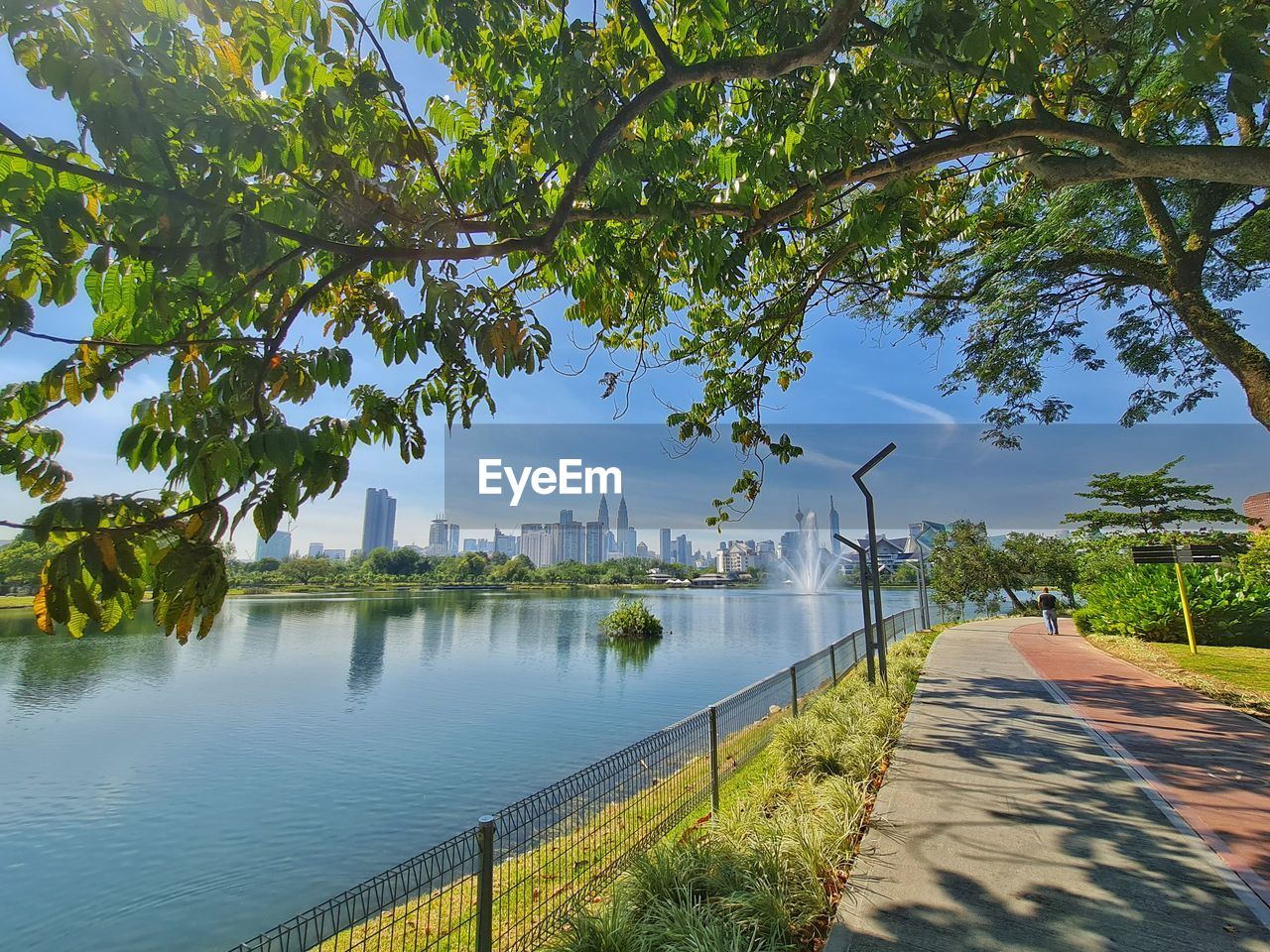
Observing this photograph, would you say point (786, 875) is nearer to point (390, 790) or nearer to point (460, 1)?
point (460, 1)

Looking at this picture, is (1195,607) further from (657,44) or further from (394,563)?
(394,563)

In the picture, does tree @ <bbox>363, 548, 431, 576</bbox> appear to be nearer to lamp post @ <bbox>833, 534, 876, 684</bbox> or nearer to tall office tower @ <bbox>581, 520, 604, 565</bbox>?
tall office tower @ <bbox>581, 520, 604, 565</bbox>

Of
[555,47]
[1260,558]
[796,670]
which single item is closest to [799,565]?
[1260,558]

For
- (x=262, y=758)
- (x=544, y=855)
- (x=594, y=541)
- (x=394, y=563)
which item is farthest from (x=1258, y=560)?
(x=594, y=541)

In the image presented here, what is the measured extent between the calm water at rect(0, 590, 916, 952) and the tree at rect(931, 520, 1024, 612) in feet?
43.5

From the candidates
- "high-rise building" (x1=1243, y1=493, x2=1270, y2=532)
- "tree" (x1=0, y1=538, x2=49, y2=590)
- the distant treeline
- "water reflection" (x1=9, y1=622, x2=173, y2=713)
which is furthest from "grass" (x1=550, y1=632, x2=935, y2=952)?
the distant treeline

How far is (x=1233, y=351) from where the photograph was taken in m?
6.74

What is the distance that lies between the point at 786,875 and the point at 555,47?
17.5 feet

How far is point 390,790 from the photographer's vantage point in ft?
34.4

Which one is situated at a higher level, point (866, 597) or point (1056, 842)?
point (866, 597)

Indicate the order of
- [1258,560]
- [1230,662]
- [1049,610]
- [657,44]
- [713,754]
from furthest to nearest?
[1049,610]
[1258,560]
[1230,662]
[713,754]
[657,44]

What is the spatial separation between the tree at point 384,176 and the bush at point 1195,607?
1573 cm

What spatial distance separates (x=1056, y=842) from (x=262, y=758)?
14421 millimetres

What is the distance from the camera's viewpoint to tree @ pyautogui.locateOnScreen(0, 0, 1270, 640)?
1.91 meters
